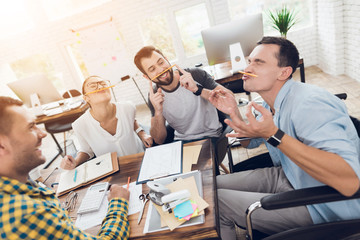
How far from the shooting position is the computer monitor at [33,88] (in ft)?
12.3

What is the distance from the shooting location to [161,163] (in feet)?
4.68

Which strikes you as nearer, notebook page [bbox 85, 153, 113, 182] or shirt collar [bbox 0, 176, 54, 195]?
shirt collar [bbox 0, 176, 54, 195]

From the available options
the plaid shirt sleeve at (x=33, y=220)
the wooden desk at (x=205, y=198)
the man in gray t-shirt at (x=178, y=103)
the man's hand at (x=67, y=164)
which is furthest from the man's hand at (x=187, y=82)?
the plaid shirt sleeve at (x=33, y=220)

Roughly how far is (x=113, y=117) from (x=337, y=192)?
1.65 m

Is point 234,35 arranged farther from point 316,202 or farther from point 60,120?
point 60,120

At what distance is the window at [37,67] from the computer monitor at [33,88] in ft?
4.22

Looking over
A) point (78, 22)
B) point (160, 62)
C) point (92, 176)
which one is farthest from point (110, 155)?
point (78, 22)

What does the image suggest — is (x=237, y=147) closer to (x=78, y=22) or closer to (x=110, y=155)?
(x=110, y=155)

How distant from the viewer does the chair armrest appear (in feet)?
3.01

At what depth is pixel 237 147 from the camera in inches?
112

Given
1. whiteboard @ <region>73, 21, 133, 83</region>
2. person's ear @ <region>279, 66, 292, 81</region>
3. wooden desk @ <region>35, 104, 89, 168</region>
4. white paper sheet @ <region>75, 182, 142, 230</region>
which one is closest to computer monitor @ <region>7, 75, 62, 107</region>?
wooden desk @ <region>35, 104, 89, 168</region>

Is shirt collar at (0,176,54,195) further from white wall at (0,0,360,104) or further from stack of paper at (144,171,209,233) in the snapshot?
white wall at (0,0,360,104)

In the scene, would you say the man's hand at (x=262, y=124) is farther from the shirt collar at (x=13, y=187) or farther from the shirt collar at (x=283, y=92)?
the shirt collar at (x=13, y=187)

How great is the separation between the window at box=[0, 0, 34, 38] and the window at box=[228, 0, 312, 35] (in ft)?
13.4
